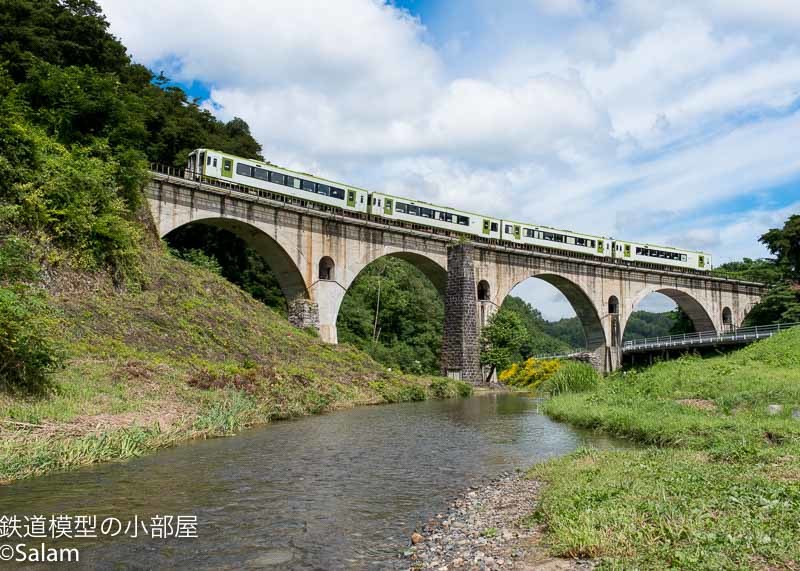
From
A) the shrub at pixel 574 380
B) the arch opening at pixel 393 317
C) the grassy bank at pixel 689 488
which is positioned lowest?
the grassy bank at pixel 689 488

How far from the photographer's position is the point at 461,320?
38.7 metres

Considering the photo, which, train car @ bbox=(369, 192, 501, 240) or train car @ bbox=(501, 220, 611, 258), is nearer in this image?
train car @ bbox=(369, 192, 501, 240)

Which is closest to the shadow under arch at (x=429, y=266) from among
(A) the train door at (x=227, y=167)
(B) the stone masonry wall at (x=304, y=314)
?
(B) the stone masonry wall at (x=304, y=314)

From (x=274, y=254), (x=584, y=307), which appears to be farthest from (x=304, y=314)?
(x=584, y=307)

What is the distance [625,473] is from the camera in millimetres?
7973

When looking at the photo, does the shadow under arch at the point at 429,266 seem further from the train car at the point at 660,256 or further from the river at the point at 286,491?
the river at the point at 286,491

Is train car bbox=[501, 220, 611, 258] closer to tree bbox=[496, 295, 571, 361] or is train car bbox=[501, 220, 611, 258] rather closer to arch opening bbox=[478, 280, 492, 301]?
arch opening bbox=[478, 280, 492, 301]

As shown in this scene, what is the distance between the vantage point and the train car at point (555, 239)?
45.6 meters

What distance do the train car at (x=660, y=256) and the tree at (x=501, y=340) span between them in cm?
1660

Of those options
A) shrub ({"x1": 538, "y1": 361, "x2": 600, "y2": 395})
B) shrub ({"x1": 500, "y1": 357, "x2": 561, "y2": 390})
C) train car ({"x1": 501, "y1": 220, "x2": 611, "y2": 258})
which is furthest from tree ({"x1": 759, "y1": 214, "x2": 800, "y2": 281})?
shrub ({"x1": 538, "y1": 361, "x2": 600, "y2": 395})

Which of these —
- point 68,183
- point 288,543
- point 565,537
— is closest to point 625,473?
point 565,537

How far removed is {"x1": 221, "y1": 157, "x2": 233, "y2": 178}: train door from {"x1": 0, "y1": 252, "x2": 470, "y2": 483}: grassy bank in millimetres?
5702

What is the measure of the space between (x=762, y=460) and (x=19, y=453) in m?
10.5

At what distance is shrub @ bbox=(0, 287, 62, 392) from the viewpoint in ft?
37.6
